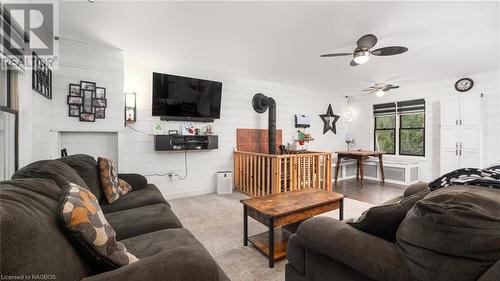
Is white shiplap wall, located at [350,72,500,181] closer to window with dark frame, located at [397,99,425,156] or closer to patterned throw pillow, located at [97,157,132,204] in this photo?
window with dark frame, located at [397,99,425,156]

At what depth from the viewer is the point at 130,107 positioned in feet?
11.7

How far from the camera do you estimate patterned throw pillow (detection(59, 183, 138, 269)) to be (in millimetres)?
890

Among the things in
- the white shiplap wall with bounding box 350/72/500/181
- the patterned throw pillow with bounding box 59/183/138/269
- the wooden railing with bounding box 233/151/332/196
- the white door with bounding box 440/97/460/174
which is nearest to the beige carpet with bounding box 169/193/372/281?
the wooden railing with bounding box 233/151/332/196

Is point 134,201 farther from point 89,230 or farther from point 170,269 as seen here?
point 170,269

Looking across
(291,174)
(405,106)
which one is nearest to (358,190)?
(291,174)

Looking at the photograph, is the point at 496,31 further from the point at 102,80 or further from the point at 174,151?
the point at 102,80

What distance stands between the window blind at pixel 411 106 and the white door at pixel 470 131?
84 cm

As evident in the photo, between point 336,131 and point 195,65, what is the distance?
183 inches

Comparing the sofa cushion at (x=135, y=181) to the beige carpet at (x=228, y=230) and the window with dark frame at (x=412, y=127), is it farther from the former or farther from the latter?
the window with dark frame at (x=412, y=127)

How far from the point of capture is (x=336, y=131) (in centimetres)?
659

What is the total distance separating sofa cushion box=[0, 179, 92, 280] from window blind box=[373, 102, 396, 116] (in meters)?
6.91

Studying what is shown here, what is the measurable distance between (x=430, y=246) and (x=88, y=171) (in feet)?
8.38

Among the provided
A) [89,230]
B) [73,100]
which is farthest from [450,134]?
[73,100]

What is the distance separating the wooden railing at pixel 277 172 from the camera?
3742 mm
